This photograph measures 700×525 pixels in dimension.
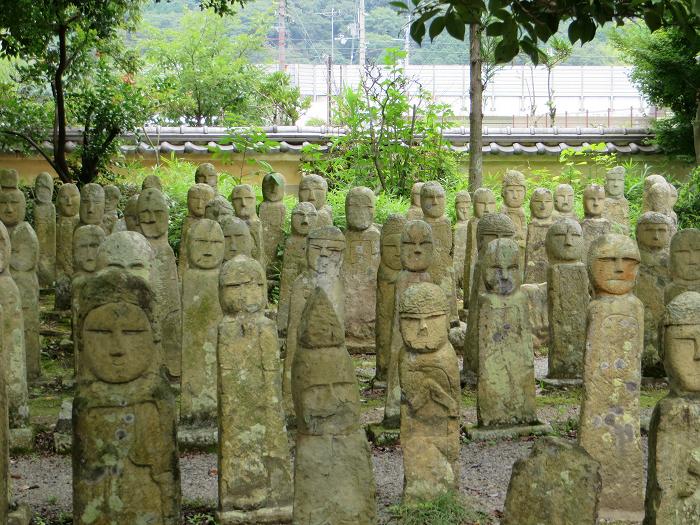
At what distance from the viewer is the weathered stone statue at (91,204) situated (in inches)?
483

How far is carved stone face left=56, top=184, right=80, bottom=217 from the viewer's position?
14.0 m

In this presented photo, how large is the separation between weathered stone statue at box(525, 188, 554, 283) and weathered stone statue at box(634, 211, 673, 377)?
3215mm

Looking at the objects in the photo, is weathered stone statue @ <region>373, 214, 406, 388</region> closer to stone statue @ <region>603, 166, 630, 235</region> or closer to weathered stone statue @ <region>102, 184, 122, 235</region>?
weathered stone statue @ <region>102, 184, 122, 235</region>

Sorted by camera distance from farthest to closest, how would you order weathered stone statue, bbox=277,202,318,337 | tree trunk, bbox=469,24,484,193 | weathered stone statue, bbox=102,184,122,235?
1. tree trunk, bbox=469,24,484,193
2. weathered stone statue, bbox=102,184,122,235
3. weathered stone statue, bbox=277,202,318,337

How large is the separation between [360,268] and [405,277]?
3755 mm

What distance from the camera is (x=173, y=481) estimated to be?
533 centimetres

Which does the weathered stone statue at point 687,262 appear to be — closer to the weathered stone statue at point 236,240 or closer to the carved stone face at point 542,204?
the weathered stone statue at point 236,240

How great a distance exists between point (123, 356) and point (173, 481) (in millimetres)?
697

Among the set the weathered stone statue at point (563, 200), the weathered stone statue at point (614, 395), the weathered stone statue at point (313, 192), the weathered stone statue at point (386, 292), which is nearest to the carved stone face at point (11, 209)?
the weathered stone statue at point (313, 192)

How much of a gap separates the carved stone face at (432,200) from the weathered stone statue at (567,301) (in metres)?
2.92

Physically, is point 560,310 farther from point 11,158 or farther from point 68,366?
point 11,158

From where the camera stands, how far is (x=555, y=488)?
4625 millimetres

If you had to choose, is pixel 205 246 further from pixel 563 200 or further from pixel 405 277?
pixel 563 200

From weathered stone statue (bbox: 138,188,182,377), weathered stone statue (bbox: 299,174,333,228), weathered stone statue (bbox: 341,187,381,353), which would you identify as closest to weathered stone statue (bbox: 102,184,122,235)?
weathered stone statue (bbox: 299,174,333,228)
